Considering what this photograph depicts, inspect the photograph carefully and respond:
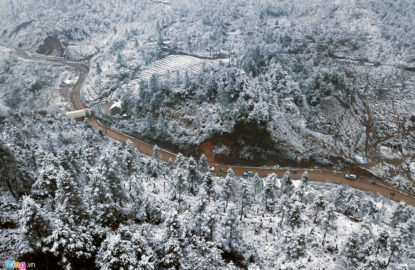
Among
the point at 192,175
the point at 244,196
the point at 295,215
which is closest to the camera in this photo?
the point at 295,215

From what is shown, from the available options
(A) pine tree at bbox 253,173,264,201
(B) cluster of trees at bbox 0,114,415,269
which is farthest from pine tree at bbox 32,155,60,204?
(A) pine tree at bbox 253,173,264,201

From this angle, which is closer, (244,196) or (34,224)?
(34,224)

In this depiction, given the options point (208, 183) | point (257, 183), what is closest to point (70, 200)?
point (208, 183)

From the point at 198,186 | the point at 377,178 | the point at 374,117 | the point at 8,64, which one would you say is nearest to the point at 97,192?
the point at 198,186

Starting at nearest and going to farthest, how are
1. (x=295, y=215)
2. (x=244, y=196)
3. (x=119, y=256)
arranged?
1. (x=119, y=256)
2. (x=295, y=215)
3. (x=244, y=196)

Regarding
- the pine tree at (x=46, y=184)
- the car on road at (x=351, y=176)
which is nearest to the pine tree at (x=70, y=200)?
the pine tree at (x=46, y=184)

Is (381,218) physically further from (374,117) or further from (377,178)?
(374,117)

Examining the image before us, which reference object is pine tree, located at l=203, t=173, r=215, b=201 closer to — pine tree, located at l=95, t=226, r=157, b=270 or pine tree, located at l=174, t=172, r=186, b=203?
pine tree, located at l=174, t=172, r=186, b=203

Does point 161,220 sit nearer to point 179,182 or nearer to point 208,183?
point 179,182
